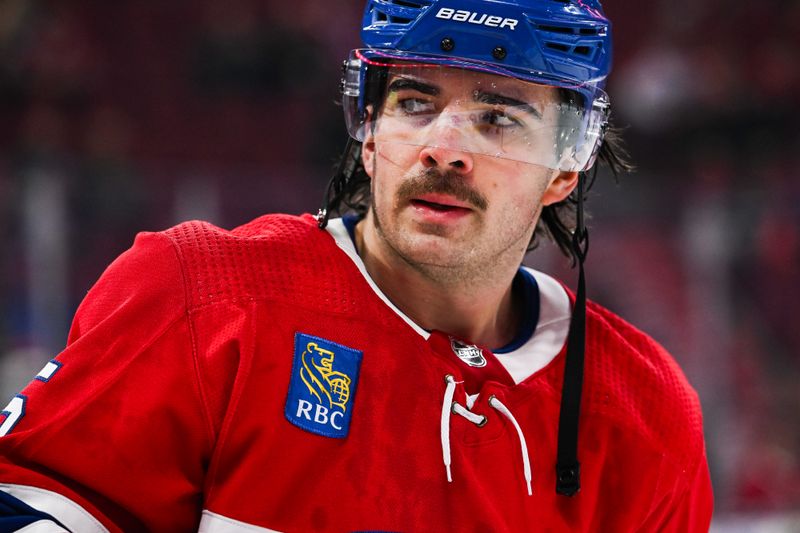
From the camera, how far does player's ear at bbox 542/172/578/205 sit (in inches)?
76.0

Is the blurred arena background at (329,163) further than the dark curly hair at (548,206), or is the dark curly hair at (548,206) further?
the blurred arena background at (329,163)

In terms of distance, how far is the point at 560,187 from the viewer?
1.95 meters

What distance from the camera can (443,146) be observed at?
1.67 metres

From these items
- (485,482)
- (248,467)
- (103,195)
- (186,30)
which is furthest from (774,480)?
(186,30)

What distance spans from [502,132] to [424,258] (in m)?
0.24

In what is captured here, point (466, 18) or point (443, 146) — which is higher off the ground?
point (466, 18)

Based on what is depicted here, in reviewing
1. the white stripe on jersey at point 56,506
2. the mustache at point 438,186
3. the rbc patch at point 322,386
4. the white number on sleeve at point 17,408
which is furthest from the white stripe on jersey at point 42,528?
the mustache at point 438,186

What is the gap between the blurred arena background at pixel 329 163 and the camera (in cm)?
371

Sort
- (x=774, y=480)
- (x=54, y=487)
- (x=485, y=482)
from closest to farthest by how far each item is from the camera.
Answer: (x=54, y=487), (x=485, y=482), (x=774, y=480)

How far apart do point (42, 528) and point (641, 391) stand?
1.03 metres

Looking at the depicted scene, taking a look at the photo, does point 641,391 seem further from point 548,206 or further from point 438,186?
point 438,186

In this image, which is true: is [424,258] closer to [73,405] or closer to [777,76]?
[73,405]

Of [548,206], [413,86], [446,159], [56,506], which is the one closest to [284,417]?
[56,506]

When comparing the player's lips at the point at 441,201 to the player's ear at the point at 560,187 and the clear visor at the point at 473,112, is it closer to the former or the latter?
Answer: the clear visor at the point at 473,112
